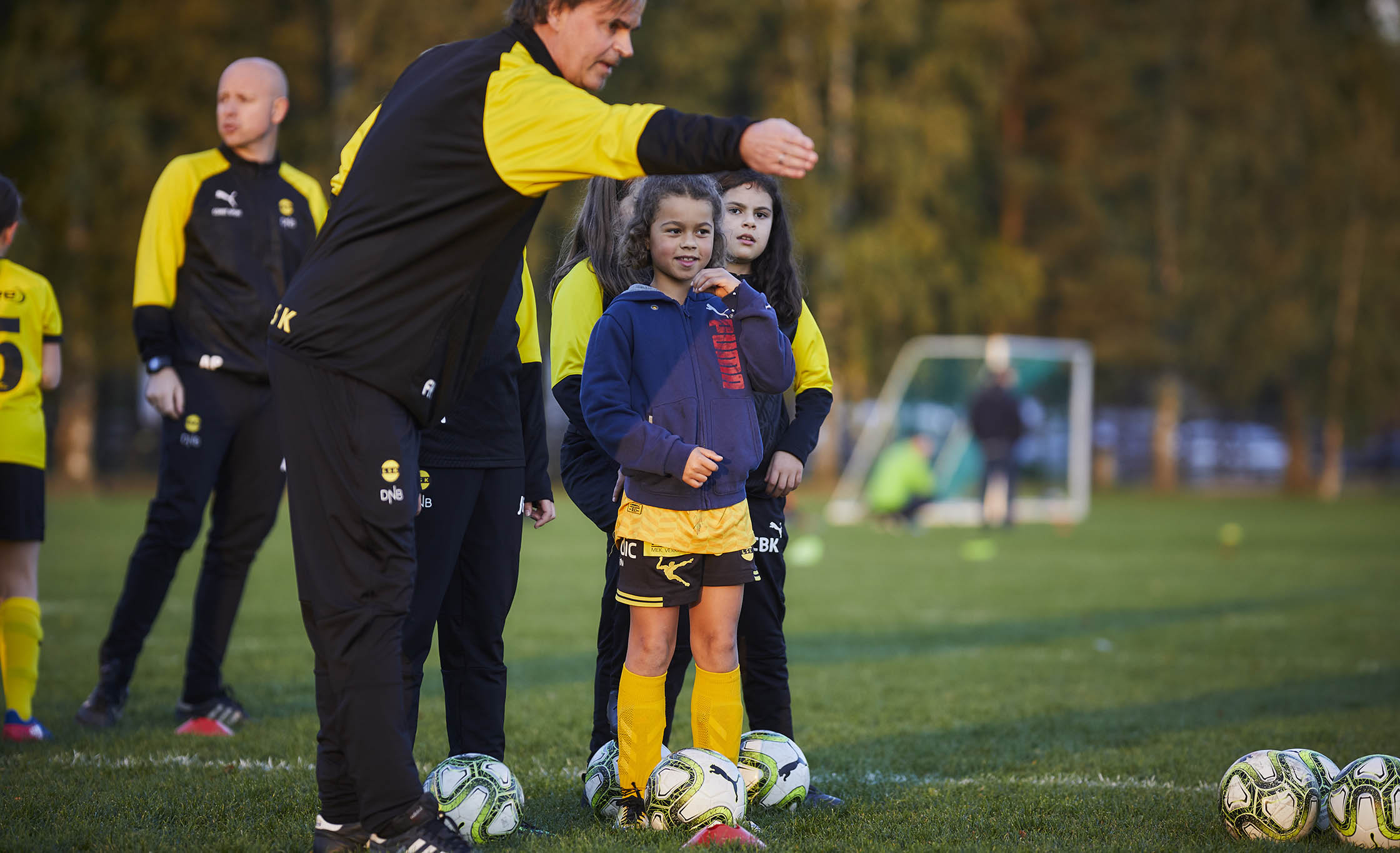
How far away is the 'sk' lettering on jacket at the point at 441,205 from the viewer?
2.70 meters

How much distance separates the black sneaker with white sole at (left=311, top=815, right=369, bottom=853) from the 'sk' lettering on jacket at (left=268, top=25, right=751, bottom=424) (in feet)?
3.45

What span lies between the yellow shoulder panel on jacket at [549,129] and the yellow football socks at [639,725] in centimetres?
143

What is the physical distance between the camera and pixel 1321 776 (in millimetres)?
3691

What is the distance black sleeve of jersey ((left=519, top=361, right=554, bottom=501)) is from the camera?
3852mm

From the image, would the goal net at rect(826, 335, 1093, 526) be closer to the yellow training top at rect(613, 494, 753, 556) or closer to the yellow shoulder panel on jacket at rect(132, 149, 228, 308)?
the yellow shoulder panel on jacket at rect(132, 149, 228, 308)

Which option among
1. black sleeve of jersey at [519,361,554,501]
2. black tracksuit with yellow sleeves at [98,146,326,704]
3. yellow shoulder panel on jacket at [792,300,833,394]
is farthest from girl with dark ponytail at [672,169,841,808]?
black tracksuit with yellow sleeves at [98,146,326,704]

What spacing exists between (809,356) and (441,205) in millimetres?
1594

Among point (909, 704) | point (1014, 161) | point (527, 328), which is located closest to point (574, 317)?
point (527, 328)

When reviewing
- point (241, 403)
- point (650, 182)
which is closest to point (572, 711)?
point (241, 403)

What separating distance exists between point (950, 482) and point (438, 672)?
1437cm

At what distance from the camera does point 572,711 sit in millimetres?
5438

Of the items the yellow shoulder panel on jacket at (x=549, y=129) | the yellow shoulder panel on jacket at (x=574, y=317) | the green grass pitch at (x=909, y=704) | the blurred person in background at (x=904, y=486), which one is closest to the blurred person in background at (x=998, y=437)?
the blurred person in background at (x=904, y=486)

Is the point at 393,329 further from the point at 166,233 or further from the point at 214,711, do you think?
the point at 214,711

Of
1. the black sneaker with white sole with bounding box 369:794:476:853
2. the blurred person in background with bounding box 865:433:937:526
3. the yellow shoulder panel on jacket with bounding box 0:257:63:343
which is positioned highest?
the yellow shoulder panel on jacket with bounding box 0:257:63:343
